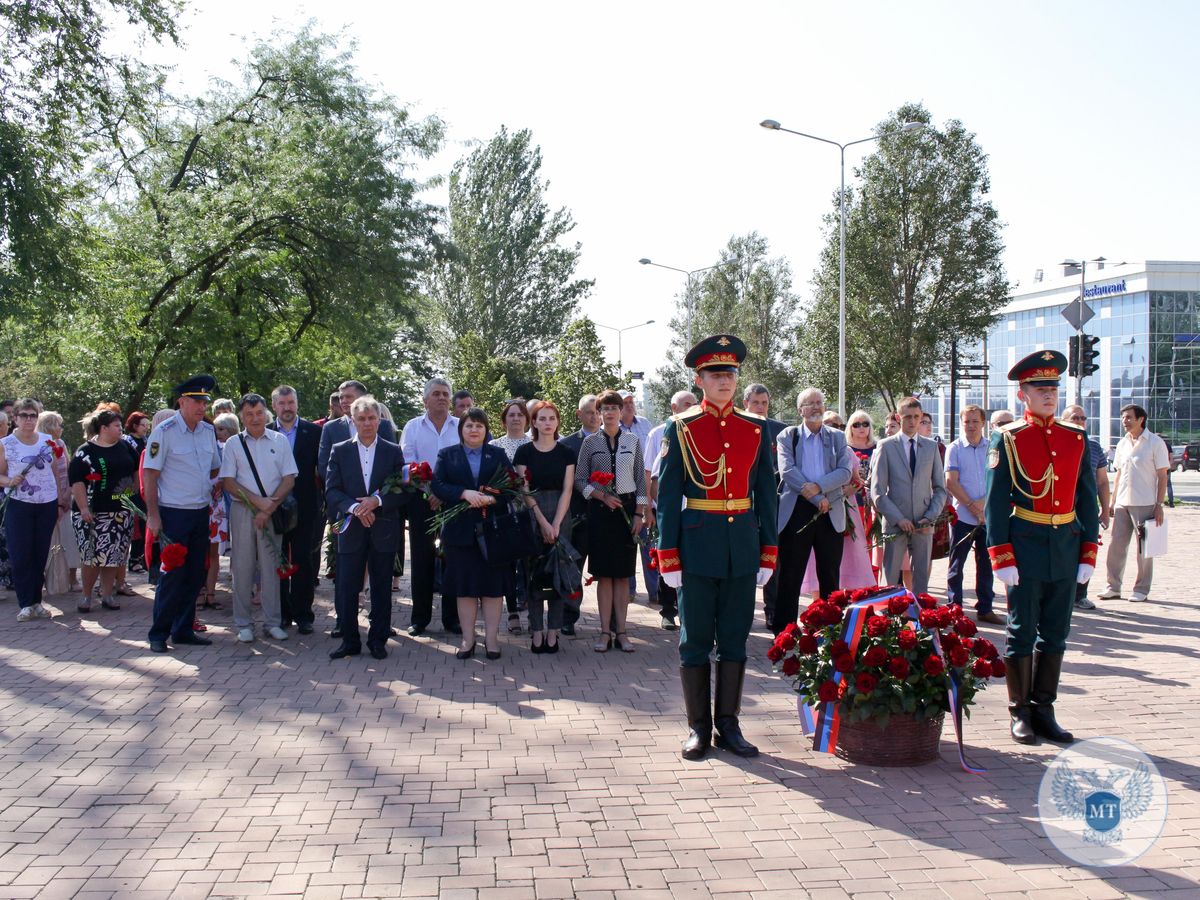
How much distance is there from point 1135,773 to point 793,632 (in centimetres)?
180

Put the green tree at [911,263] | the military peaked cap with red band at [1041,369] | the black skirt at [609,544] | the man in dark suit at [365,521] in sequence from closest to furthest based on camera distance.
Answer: the military peaked cap with red band at [1041,369] < the man in dark suit at [365,521] < the black skirt at [609,544] < the green tree at [911,263]

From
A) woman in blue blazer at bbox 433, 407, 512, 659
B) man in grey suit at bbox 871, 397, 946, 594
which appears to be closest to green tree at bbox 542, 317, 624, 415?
man in grey suit at bbox 871, 397, 946, 594

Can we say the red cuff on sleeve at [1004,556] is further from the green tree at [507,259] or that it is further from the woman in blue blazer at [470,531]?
the green tree at [507,259]

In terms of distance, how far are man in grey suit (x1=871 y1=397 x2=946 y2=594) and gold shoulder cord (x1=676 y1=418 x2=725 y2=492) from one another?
3904mm

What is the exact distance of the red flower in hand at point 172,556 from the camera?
826 centimetres

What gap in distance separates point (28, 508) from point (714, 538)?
23.9ft

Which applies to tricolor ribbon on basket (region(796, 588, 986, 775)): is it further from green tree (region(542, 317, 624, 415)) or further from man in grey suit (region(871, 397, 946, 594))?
green tree (region(542, 317, 624, 415))

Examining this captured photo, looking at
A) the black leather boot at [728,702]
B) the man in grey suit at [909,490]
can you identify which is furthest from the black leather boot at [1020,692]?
the man in grey suit at [909,490]

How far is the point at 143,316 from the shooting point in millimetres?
18844

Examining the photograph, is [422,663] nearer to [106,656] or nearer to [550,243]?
[106,656]

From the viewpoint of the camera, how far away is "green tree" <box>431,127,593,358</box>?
55.7m

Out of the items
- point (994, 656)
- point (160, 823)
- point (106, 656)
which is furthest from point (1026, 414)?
point (106, 656)

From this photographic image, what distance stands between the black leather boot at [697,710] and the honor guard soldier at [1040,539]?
174 centimetres

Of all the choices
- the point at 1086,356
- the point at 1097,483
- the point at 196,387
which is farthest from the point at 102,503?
the point at 1086,356
